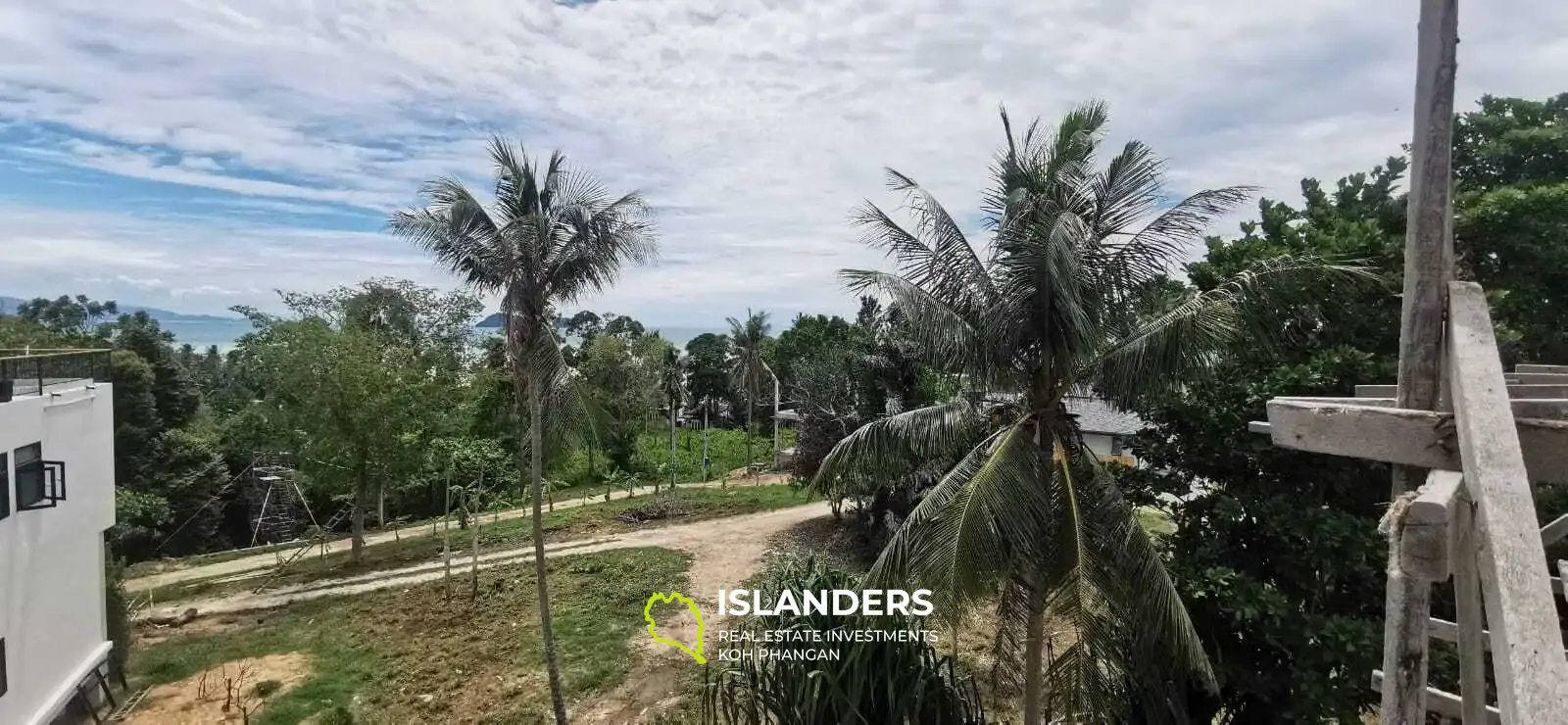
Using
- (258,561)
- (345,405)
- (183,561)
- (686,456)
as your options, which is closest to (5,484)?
(345,405)

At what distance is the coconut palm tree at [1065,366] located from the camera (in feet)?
16.9

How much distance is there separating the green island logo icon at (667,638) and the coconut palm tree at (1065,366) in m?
4.56

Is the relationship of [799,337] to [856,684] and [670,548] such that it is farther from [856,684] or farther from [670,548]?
[856,684]

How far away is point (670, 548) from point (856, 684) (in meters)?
10.2

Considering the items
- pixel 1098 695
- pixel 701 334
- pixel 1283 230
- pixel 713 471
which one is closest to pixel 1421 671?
pixel 1098 695

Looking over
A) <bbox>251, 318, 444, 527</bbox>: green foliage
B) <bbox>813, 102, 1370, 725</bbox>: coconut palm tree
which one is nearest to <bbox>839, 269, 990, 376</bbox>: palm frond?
<bbox>813, 102, 1370, 725</bbox>: coconut palm tree

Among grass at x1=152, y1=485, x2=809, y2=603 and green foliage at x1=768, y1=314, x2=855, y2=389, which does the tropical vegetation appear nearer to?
grass at x1=152, y1=485, x2=809, y2=603

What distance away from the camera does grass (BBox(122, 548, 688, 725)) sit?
831 centimetres

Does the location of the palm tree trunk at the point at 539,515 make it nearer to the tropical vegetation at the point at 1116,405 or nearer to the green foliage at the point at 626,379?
the tropical vegetation at the point at 1116,405

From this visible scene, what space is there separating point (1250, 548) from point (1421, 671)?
4.23 metres

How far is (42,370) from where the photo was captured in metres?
7.82

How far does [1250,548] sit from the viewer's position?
6.16 metres

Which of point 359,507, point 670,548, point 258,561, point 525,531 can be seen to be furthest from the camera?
point 525,531

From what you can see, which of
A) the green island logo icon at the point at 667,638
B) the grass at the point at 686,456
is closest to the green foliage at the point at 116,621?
the green island logo icon at the point at 667,638
